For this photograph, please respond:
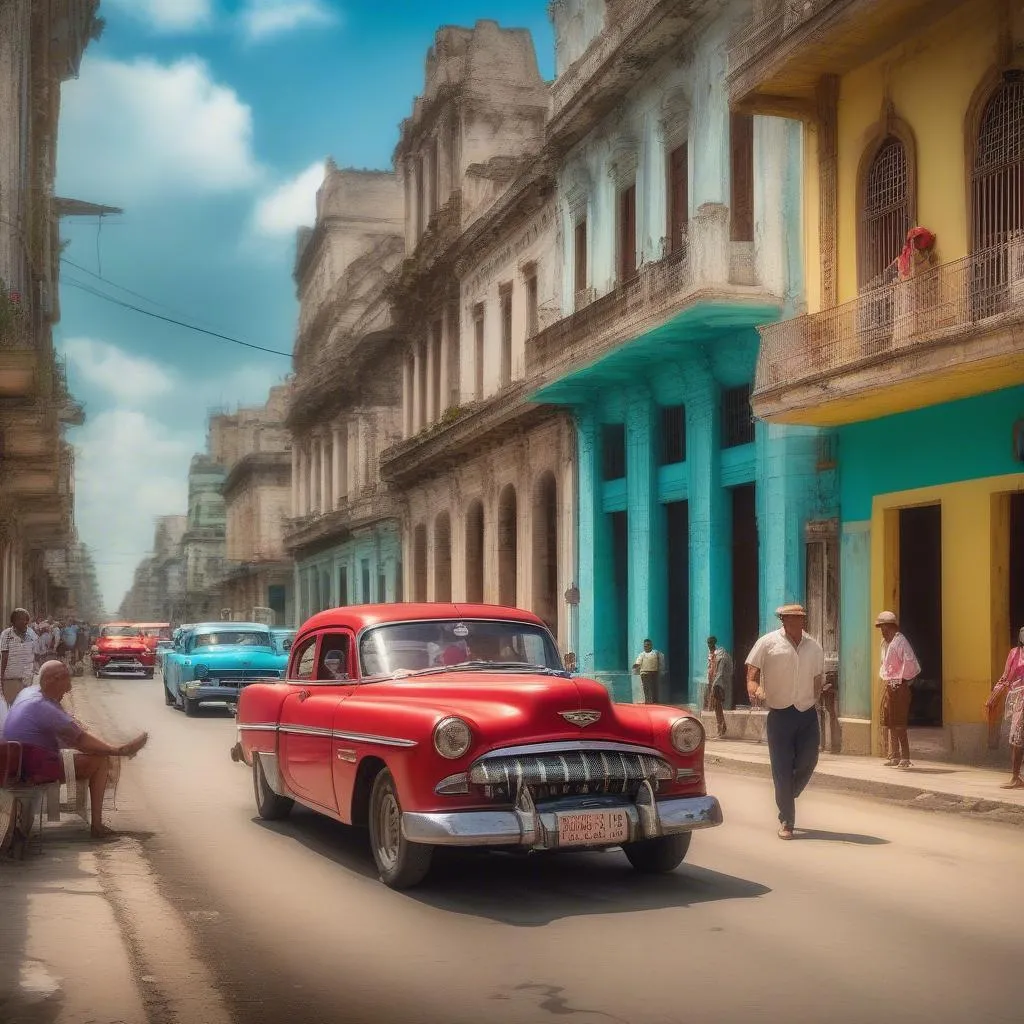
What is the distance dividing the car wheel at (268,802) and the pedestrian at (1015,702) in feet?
19.7

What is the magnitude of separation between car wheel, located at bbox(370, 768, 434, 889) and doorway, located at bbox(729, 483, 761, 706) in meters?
14.2

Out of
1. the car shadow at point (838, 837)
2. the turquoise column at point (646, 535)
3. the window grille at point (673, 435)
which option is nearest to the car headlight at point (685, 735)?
the car shadow at point (838, 837)

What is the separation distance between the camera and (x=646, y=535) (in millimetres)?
24578

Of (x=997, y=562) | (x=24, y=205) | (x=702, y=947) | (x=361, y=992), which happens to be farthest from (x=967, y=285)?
(x=24, y=205)

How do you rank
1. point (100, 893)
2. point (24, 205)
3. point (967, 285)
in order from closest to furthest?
point (100, 893)
point (967, 285)
point (24, 205)

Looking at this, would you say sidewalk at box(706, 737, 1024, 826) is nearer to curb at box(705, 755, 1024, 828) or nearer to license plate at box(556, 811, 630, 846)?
curb at box(705, 755, 1024, 828)

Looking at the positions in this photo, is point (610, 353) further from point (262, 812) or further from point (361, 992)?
point (361, 992)

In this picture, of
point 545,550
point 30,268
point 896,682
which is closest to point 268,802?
point 896,682

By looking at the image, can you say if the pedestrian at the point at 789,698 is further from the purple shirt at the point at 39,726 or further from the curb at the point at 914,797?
the purple shirt at the point at 39,726

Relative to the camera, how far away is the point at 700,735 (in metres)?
→ 8.23

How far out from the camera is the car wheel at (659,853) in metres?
8.29

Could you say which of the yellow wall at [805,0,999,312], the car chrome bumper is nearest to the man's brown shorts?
the yellow wall at [805,0,999,312]

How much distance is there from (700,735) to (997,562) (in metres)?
8.44

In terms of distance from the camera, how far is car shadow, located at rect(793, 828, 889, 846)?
9969 millimetres
